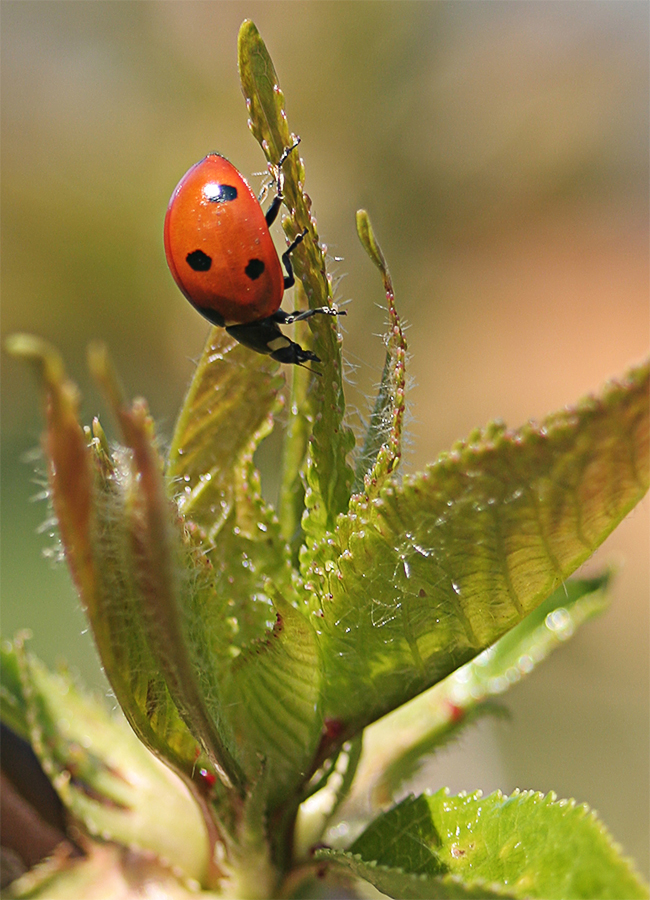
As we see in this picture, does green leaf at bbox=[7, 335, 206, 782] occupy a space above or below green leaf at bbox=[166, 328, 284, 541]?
below

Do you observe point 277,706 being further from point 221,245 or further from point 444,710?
point 221,245

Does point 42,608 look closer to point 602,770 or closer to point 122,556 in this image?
point 602,770

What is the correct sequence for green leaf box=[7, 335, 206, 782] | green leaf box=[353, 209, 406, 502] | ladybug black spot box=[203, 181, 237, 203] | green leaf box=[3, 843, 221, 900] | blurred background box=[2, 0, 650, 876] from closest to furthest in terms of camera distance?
green leaf box=[7, 335, 206, 782] → green leaf box=[353, 209, 406, 502] → green leaf box=[3, 843, 221, 900] → ladybug black spot box=[203, 181, 237, 203] → blurred background box=[2, 0, 650, 876]

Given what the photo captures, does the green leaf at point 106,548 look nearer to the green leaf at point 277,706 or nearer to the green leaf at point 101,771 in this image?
the green leaf at point 277,706

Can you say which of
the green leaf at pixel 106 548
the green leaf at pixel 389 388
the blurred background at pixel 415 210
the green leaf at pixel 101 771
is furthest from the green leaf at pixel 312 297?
the blurred background at pixel 415 210

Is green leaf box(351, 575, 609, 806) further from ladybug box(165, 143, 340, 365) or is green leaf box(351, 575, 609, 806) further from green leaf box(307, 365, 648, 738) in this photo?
ladybug box(165, 143, 340, 365)

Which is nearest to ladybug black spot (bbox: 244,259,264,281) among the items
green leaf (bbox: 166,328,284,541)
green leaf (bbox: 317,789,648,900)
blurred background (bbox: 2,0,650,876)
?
green leaf (bbox: 166,328,284,541)

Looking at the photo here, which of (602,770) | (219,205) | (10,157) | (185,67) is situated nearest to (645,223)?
(185,67)
